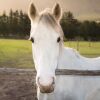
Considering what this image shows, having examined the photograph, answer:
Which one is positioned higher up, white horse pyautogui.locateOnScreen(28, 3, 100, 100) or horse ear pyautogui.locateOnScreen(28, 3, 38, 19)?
horse ear pyautogui.locateOnScreen(28, 3, 38, 19)

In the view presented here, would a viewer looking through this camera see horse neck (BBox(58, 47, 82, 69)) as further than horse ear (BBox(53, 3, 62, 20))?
Yes

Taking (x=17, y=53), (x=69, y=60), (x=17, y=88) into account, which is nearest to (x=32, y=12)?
(x=69, y=60)

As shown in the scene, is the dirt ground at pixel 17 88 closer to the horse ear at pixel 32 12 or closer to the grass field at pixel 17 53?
the horse ear at pixel 32 12

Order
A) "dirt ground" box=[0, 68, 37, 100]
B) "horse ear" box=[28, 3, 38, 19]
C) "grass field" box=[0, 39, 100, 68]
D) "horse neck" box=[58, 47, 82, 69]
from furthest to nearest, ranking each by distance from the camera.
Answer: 1. "grass field" box=[0, 39, 100, 68]
2. "dirt ground" box=[0, 68, 37, 100]
3. "horse neck" box=[58, 47, 82, 69]
4. "horse ear" box=[28, 3, 38, 19]

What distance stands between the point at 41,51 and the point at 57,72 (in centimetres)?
73

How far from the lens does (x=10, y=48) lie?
16.7 meters

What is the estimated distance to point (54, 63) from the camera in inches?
150

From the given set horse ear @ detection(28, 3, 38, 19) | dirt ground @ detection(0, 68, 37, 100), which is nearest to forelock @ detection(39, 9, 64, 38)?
horse ear @ detection(28, 3, 38, 19)

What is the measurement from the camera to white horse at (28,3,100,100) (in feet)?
12.0

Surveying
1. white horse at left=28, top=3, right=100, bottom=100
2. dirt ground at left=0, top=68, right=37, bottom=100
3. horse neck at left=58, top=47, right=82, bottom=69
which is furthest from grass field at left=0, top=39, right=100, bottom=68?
white horse at left=28, top=3, right=100, bottom=100

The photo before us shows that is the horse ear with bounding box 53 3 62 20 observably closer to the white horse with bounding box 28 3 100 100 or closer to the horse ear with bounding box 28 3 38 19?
the white horse with bounding box 28 3 100 100

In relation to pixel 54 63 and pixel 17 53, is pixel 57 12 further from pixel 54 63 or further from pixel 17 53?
pixel 17 53

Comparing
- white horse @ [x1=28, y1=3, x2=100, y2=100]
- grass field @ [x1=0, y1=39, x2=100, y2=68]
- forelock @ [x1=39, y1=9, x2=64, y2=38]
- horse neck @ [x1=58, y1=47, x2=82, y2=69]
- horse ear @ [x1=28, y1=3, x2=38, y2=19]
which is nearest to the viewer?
white horse @ [x1=28, y1=3, x2=100, y2=100]

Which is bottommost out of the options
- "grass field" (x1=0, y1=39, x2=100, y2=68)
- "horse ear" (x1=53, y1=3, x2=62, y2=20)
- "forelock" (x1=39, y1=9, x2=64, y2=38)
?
"grass field" (x1=0, y1=39, x2=100, y2=68)
